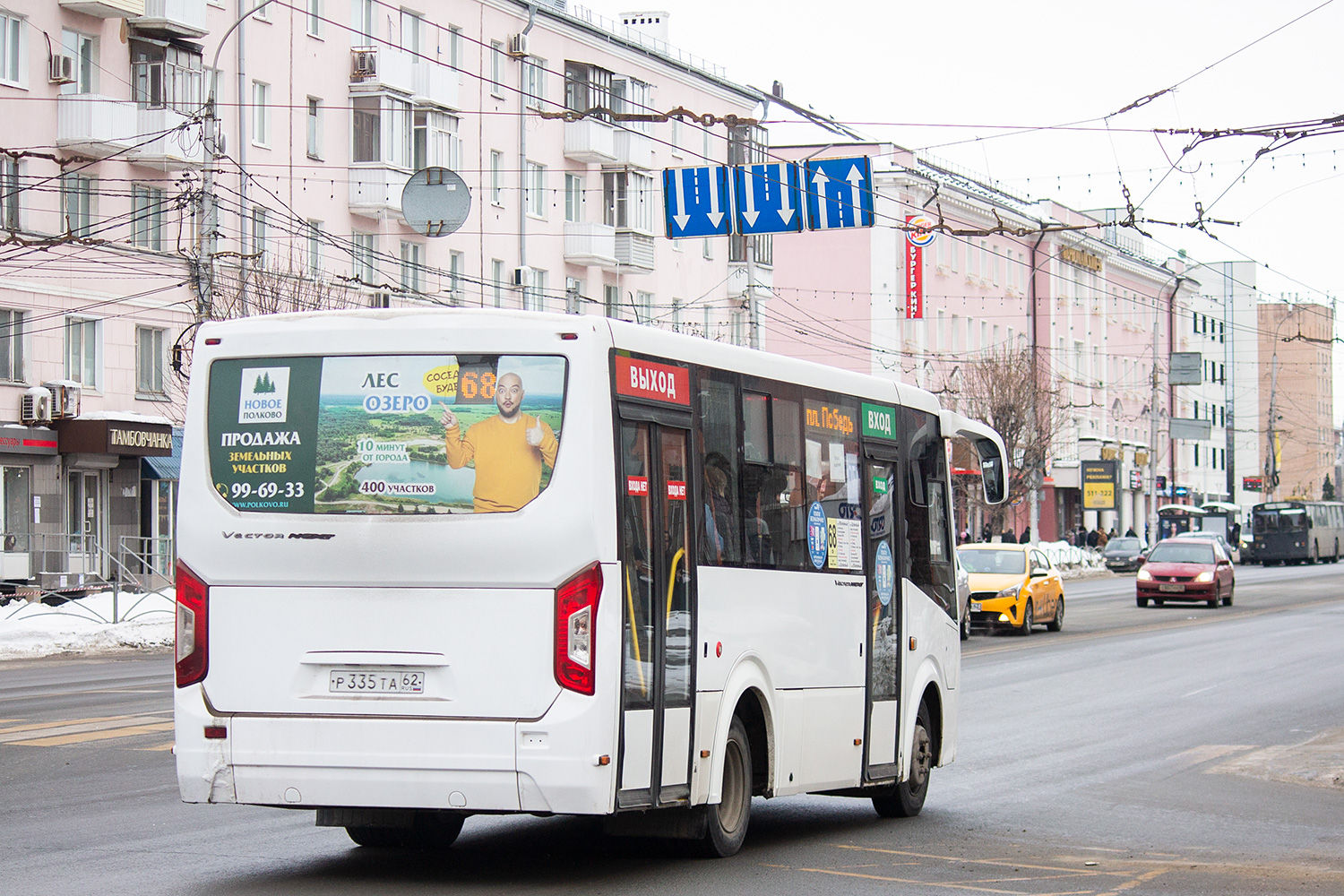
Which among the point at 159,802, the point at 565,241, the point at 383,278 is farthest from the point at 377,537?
the point at 565,241

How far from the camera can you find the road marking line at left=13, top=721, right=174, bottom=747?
14.4 metres

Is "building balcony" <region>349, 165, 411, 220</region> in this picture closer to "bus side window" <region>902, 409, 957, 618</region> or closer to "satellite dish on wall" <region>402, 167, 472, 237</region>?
"satellite dish on wall" <region>402, 167, 472, 237</region>

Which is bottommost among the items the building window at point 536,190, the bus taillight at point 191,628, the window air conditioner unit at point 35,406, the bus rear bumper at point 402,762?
the bus rear bumper at point 402,762

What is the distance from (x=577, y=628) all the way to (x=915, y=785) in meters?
4.38

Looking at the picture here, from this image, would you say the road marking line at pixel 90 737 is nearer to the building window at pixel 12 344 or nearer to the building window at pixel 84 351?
the building window at pixel 12 344

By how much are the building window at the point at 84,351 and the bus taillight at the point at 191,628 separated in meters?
32.7

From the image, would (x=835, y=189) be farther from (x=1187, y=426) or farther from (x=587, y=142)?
(x=1187, y=426)

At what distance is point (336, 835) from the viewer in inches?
395

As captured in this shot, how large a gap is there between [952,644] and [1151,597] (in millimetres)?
31627

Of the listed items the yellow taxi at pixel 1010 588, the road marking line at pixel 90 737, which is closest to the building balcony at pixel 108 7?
the yellow taxi at pixel 1010 588

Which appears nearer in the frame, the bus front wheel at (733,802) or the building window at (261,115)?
the bus front wheel at (733,802)

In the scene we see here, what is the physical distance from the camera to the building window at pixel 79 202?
38406mm

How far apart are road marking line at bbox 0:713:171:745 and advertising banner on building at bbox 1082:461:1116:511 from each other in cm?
5989

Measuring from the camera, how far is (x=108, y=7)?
3903 cm
